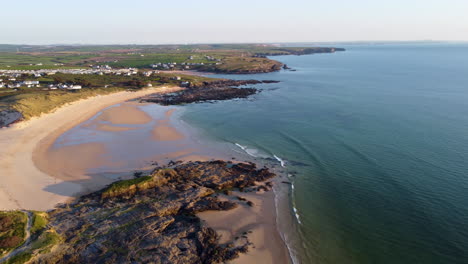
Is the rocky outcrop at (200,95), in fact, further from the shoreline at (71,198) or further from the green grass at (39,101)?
the shoreline at (71,198)

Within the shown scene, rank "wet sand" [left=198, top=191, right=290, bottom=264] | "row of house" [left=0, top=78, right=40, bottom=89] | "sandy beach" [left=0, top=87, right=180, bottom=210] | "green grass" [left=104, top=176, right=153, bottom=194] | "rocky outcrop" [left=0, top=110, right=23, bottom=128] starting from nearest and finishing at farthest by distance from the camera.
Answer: "wet sand" [left=198, top=191, right=290, bottom=264] < "sandy beach" [left=0, top=87, right=180, bottom=210] < "green grass" [left=104, top=176, right=153, bottom=194] < "rocky outcrop" [left=0, top=110, right=23, bottom=128] < "row of house" [left=0, top=78, right=40, bottom=89]

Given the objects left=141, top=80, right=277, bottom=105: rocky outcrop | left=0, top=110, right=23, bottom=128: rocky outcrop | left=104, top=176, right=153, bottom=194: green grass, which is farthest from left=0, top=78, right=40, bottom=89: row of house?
left=104, top=176, right=153, bottom=194: green grass

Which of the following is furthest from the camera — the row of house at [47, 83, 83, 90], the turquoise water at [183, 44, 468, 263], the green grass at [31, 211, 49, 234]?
the row of house at [47, 83, 83, 90]

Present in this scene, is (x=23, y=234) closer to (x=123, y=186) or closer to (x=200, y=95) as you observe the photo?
(x=123, y=186)

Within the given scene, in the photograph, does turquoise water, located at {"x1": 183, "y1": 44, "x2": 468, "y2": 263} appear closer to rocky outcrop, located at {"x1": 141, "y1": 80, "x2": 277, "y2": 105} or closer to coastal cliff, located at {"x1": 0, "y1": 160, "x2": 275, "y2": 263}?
coastal cliff, located at {"x1": 0, "y1": 160, "x2": 275, "y2": 263}

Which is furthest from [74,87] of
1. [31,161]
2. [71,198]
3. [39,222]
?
[39,222]

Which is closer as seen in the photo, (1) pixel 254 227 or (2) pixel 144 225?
(2) pixel 144 225
